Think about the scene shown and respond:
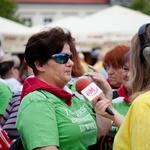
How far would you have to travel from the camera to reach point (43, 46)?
3805mm

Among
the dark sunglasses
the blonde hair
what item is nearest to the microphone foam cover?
the dark sunglasses

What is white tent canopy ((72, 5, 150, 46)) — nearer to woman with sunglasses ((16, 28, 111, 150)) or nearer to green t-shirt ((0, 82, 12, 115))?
green t-shirt ((0, 82, 12, 115))

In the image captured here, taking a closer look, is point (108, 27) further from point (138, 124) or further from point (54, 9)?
point (54, 9)

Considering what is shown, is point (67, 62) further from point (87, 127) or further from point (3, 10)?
point (3, 10)

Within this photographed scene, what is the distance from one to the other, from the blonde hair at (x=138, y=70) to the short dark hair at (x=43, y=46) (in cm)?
70

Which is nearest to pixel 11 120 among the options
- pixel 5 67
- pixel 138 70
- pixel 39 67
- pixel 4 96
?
pixel 4 96

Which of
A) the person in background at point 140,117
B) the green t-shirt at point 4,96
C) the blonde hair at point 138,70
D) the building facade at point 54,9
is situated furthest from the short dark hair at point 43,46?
the building facade at point 54,9

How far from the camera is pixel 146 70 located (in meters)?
3.13

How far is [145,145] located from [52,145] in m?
0.98

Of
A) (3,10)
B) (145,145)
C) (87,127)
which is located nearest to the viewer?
(145,145)

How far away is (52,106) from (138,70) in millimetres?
648

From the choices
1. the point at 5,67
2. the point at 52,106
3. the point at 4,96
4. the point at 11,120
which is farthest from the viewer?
the point at 5,67

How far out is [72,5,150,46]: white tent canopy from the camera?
543 inches

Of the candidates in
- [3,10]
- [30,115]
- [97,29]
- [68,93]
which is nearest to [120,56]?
[68,93]
